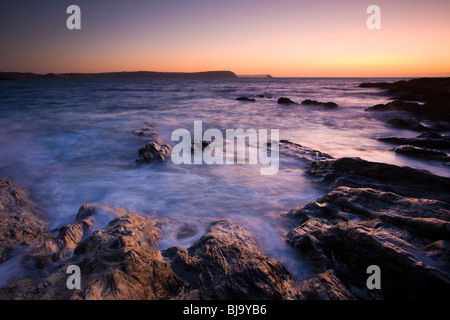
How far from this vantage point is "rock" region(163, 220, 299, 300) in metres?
2.07

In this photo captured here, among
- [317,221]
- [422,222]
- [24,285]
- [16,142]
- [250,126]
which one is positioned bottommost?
[24,285]

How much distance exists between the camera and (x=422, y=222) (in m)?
2.46

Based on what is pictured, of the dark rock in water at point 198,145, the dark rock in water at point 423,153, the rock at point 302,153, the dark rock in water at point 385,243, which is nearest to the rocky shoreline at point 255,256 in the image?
the dark rock in water at point 385,243

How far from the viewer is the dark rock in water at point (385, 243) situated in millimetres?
1965

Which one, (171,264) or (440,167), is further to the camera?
(440,167)

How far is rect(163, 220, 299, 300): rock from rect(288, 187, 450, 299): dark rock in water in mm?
641

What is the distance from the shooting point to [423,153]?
21.1 feet

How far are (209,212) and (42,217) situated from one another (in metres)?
3.17

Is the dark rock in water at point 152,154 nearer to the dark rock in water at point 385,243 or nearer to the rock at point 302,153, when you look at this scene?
the rock at point 302,153

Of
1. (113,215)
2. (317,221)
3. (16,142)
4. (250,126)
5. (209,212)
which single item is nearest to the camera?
(317,221)
